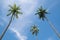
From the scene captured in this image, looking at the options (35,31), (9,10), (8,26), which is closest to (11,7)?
(9,10)

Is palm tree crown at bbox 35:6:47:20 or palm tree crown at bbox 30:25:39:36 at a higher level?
palm tree crown at bbox 30:25:39:36

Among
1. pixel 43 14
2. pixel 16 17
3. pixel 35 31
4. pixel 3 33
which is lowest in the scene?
pixel 3 33

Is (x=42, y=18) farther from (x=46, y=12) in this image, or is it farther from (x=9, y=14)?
(x=9, y=14)

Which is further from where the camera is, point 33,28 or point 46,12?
point 33,28

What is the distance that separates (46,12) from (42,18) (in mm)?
2908

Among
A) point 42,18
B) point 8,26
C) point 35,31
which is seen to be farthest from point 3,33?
point 35,31

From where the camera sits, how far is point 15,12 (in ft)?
254

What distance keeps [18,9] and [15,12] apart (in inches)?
69.5

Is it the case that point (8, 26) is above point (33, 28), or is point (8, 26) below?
below

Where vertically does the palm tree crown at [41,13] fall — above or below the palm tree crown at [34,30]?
below

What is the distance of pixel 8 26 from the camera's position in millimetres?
70562

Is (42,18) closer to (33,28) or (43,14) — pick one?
(43,14)

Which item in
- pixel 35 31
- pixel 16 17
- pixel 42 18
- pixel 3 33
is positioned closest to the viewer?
pixel 3 33

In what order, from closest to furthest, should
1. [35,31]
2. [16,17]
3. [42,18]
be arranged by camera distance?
[16,17]
[42,18]
[35,31]
